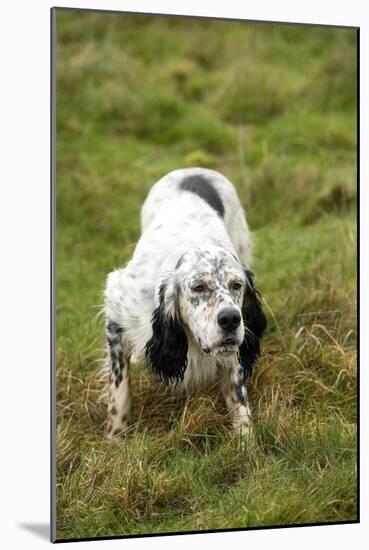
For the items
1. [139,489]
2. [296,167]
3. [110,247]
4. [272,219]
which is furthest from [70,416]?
[296,167]

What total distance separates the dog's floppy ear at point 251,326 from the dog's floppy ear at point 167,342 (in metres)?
0.32

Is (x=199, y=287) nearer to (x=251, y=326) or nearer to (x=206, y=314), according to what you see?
(x=206, y=314)

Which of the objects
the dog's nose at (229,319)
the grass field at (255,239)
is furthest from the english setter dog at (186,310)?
the grass field at (255,239)

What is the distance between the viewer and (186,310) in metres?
5.36

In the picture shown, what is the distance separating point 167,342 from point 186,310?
0.23 metres

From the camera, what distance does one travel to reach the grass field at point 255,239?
17.5 feet

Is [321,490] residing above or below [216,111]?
below

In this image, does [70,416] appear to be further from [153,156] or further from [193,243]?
[153,156]

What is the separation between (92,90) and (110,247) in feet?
6.63

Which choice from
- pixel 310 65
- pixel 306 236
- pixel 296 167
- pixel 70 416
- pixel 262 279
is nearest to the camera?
pixel 70 416

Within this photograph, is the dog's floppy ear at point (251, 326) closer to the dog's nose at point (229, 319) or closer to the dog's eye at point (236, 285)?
the dog's eye at point (236, 285)

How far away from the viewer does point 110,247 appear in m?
7.91

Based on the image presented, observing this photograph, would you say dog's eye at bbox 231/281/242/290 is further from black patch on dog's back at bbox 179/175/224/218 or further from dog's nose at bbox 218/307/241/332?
black patch on dog's back at bbox 179/175/224/218

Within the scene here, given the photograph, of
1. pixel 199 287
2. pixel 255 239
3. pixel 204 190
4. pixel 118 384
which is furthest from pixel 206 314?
pixel 255 239
